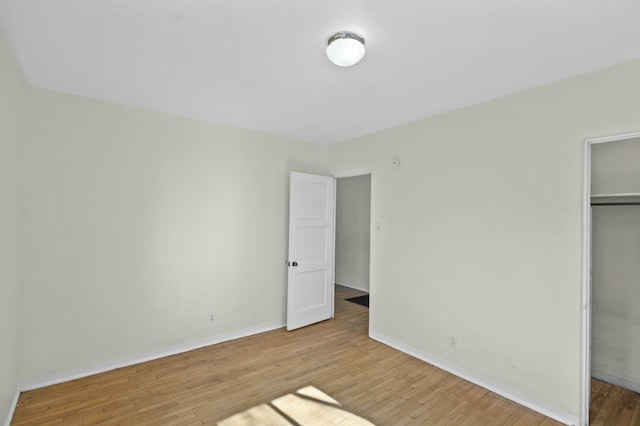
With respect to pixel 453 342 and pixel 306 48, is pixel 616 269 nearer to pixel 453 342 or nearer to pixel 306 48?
pixel 453 342

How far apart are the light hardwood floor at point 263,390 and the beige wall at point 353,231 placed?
2.91m

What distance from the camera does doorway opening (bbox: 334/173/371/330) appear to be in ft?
20.9

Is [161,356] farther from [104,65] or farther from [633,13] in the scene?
[633,13]

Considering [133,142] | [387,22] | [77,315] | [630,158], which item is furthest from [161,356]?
[630,158]

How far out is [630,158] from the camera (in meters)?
2.67

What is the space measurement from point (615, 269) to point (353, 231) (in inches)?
171

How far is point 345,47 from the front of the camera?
6.11 ft

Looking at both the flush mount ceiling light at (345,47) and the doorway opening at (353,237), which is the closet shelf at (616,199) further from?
the doorway opening at (353,237)

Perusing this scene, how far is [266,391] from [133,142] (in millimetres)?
2794

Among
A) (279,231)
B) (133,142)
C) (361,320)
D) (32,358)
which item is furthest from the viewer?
(361,320)

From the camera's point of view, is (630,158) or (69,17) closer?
(69,17)

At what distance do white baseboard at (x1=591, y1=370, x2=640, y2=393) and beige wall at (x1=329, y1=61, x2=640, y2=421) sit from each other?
3.12 ft

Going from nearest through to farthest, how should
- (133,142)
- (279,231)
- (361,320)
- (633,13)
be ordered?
1. (633,13)
2. (133,142)
3. (279,231)
4. (361,320)

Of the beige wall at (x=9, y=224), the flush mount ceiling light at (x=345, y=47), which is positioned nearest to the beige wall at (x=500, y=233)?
the flush mount ceiling light at (x=345, y=47)
